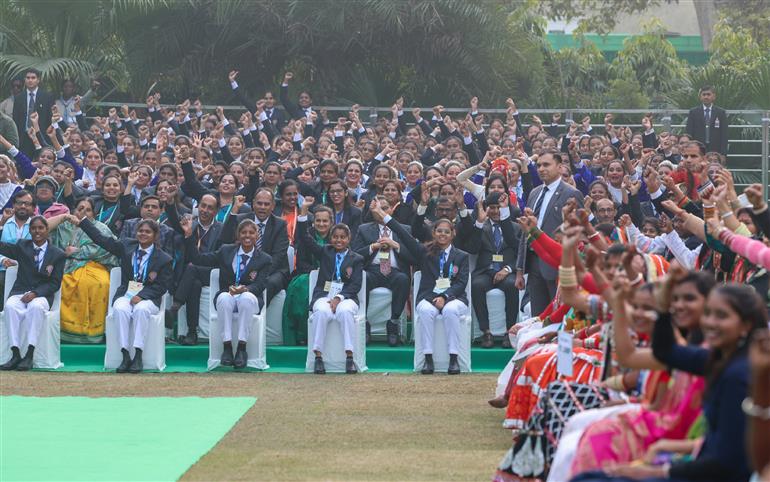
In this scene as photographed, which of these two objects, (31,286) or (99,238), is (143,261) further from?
(31,286)

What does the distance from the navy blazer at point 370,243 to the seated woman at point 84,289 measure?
2.49 metres

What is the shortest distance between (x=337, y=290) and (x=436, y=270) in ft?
3.19

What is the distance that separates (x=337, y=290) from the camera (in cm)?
1296

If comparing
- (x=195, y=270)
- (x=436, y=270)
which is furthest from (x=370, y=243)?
(x=195, y=270)

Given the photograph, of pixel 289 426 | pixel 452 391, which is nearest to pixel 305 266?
pixel 452 391

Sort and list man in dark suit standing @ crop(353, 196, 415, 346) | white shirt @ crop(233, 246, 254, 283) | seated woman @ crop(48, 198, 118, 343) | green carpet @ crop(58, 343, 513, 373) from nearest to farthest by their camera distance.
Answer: white shirt @ crop(233, 246, 254, 283) → green carpet @ crop(58, 343, 513, 373) → man in dark suit standing @ crop(353, 196, 415, 346) → seated woman @ crop(48, 198, 118, 343)

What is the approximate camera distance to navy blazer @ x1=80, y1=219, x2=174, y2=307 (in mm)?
13094

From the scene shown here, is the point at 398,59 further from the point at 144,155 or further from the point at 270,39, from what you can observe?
the point at 144,155

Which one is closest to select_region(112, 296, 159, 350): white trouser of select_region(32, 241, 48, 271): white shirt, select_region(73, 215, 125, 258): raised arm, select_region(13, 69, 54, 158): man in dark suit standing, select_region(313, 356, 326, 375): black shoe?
select_region(73, 215, 125, 258): raised arm

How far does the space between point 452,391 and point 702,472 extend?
21.9 feet

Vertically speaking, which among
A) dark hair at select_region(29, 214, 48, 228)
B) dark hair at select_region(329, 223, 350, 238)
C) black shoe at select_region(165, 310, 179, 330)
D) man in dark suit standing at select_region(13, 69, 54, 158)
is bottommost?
black shoe at select_region(165, 310, 179, 330)

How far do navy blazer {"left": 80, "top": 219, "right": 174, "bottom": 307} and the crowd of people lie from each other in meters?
0.02

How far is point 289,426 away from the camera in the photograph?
10141 mm

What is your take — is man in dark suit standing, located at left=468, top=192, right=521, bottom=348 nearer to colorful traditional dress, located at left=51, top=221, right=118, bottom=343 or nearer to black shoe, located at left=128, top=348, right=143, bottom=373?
black shoe, located at left=128, top=348, right=143, bottom=373
